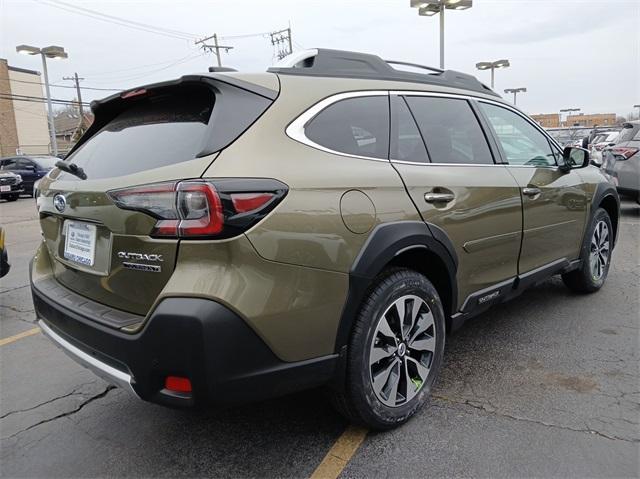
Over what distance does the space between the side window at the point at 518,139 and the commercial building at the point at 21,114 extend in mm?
43800

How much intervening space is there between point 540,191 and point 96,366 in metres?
3.06

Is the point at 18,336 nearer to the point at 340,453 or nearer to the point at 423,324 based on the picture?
the point at 340,453

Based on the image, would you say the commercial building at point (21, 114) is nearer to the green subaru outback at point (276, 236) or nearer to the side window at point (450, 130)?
the green subaru outback at point (276, 236)

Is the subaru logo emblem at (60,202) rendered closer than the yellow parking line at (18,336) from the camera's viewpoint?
Yes

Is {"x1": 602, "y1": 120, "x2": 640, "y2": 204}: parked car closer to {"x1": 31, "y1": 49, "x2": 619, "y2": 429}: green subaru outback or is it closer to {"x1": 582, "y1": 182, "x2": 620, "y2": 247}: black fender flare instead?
{"x1": 582, "y1": 182, "x2": 620, "y2": 247}: black fender flare

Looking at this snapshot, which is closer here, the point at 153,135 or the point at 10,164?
the point at 153,135

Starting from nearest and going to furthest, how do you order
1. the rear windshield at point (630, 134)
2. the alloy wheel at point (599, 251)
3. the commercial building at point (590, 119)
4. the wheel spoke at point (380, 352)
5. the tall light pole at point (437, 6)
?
1. the wheel spoke at point (380, 352)
2. the alloy wheel at point (599, 251)
3. the rear windshield at point (630, 134)
4. the tall light pole at point (437, 6)
5. the commercial building at point (590, 119)

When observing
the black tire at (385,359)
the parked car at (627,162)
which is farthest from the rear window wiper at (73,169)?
the parked car at (627,162)

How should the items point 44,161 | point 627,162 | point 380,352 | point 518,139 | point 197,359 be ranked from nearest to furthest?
point 197,359, point 380,352, point 518,139, point 627,162, point 44,161

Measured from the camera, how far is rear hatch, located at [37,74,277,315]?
199 centimetres

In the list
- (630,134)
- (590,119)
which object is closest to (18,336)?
(630,134)

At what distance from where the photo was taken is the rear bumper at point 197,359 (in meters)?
1.84

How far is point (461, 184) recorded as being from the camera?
9.40ft

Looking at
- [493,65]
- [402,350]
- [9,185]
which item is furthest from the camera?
[493,65]
